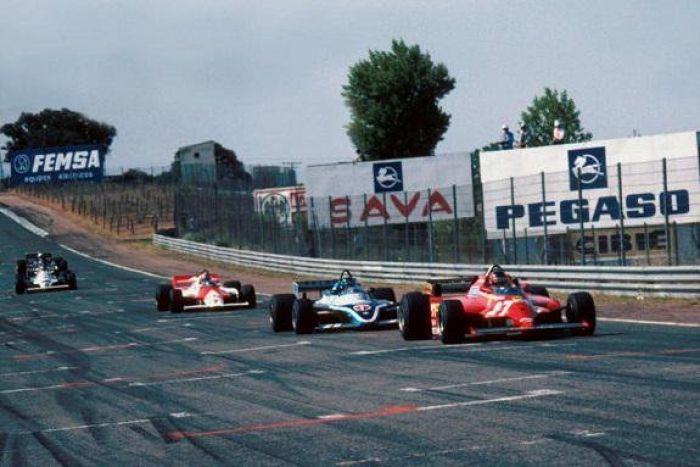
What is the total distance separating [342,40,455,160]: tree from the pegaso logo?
21.3m

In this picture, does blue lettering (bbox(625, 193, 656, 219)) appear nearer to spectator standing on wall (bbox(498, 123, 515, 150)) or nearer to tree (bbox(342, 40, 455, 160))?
spectator standing on wall (bbox(498, 123, 515, 150))

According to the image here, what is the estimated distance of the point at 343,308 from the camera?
75.0ft

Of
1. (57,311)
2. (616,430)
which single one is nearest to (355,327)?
(616,430)

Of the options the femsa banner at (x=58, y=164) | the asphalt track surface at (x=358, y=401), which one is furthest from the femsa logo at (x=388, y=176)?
the femsa banner at (x=58, y=164)

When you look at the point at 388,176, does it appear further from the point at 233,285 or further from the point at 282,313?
the point at 282,313

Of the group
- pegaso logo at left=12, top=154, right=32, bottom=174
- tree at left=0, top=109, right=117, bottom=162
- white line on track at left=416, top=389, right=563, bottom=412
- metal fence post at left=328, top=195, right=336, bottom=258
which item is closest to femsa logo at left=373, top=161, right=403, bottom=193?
metal fence post at left=328, top=195, right=336, bottom=258

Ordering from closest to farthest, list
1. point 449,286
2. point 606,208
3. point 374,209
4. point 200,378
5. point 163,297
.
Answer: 1. point 200,378
2. point 449,286
3. point 163,297
4. point 606,208
5. point 374,209

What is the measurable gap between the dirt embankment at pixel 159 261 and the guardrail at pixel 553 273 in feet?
0.84

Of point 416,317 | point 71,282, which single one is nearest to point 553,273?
point 416,317

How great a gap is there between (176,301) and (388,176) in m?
26.1

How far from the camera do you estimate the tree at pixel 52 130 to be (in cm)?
17775

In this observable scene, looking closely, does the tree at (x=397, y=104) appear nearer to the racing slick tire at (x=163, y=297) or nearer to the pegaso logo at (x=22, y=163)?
the pegaso logo at (x=22, y=163)

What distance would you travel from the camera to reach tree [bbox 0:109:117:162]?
583 feet

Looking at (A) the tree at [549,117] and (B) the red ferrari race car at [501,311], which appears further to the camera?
(A) the tree at [549,117]
